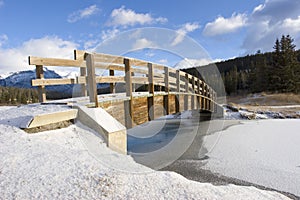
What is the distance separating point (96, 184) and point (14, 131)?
5.57ft

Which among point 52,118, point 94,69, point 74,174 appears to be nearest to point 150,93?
point 94,69

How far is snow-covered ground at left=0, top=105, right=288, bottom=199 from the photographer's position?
2146mm

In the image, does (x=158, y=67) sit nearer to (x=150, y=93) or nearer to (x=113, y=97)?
(x=150, y=93)

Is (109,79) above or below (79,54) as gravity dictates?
below

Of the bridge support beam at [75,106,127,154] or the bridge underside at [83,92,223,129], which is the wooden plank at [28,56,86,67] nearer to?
the bridge underside at [83,92,223,129]

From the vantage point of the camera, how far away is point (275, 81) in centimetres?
3359

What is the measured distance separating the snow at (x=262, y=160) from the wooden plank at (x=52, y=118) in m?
4.90

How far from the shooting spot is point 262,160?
6.61 metres

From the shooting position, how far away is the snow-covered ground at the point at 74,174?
2146mm

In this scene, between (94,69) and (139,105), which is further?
(139,105)

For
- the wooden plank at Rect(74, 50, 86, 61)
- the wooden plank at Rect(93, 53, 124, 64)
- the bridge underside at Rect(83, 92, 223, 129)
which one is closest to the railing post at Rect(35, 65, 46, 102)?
the wooden plank at Rect(74, 50, 86, 61)

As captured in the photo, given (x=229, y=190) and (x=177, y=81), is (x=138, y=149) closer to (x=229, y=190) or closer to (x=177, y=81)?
(x=177, y=81)

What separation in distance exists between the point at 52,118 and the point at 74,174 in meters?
1.29

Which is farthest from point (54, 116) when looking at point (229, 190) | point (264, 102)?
point (264, 102)
